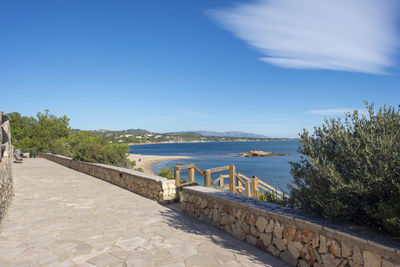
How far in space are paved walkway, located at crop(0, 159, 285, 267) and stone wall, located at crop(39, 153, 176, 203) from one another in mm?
359

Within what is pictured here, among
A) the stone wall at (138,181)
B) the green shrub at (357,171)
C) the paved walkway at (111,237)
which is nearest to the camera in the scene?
the green shrub at (357,171)

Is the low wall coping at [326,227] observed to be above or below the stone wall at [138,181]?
above

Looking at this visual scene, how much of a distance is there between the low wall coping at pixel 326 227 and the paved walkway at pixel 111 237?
64 cm

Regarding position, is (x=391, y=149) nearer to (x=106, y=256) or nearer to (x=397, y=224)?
(x=397, y=224)

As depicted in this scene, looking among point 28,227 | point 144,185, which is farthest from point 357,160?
point 144,185

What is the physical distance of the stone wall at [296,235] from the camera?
2.81 meters

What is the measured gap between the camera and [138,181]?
897cm

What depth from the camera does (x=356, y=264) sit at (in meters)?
2.92

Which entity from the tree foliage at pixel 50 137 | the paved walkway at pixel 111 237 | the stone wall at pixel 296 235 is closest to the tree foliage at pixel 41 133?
the tree foliage at pixel 50 137

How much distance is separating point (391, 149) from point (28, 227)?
637cm

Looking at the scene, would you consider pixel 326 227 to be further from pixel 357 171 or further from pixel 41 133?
pixel 41 133

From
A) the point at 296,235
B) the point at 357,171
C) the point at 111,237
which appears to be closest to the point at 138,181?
the point at 111,237

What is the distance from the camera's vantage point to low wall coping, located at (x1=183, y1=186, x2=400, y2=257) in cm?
278

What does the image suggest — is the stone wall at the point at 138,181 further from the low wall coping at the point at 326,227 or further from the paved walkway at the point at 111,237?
the low wall coping at the point at 326,227
